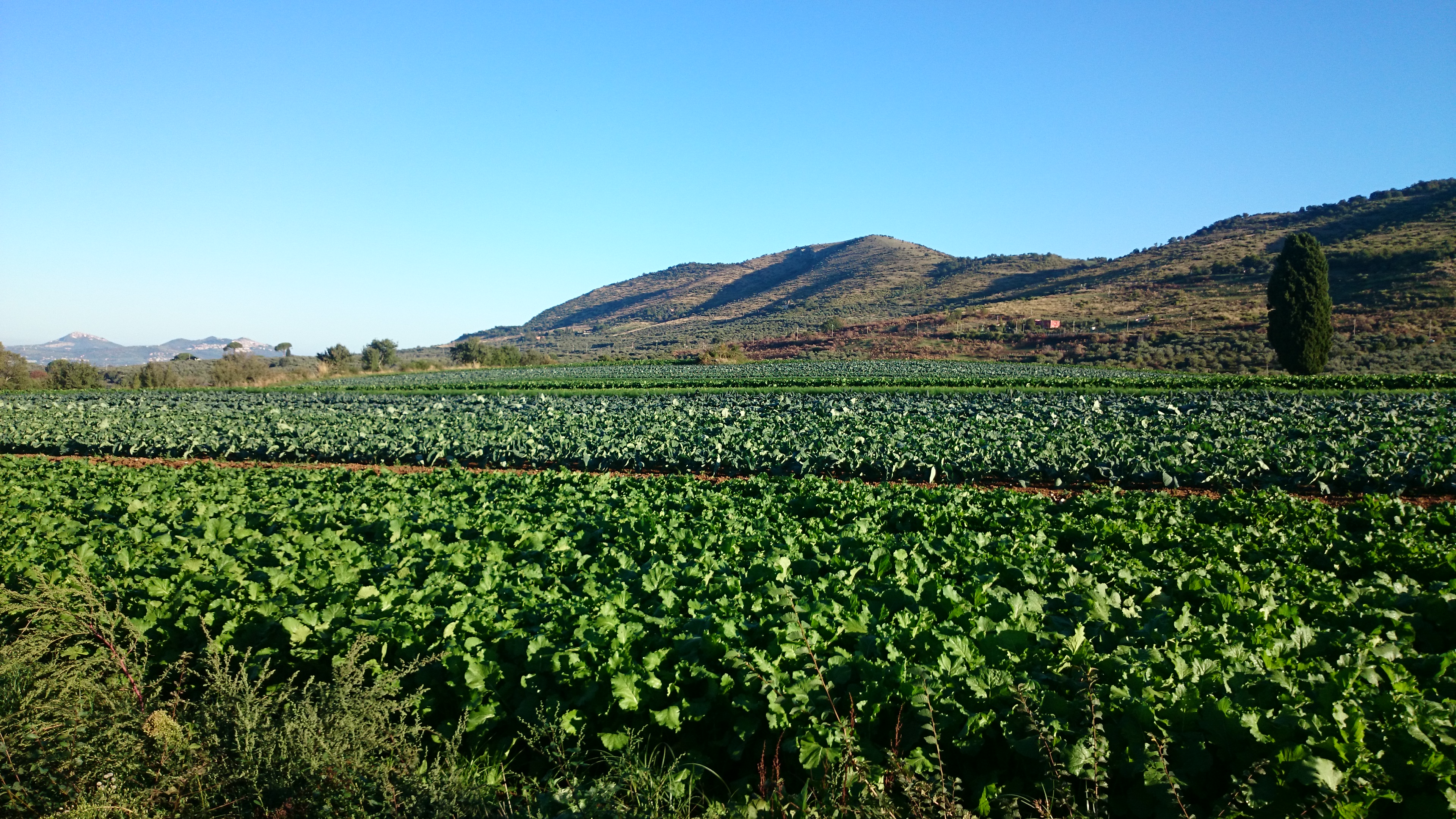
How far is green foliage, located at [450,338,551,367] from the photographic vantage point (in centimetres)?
7725

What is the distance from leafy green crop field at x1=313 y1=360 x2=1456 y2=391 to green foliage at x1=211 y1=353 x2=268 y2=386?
25.0 feet

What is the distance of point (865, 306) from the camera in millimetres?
113500

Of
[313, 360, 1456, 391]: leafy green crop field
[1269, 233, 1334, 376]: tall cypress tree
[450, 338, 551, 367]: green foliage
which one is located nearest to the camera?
[313, 360, 1456, 391]: leafy green crop field

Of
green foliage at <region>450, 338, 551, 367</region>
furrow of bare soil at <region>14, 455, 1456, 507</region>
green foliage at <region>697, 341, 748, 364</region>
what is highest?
green foliage at <region>450, 338, 551, 367</region>

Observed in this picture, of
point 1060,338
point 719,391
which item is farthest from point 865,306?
point 719,391

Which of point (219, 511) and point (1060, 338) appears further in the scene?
point (1060, 338)

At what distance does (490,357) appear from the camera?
77.4 metres

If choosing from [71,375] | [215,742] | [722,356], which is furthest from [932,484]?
[71,375]

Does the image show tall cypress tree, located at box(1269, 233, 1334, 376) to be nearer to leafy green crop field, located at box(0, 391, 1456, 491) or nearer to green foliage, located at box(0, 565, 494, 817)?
leafy green crop field, located at box(0, 391, 1456, 491)

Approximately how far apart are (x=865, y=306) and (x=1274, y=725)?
112912 millimetres

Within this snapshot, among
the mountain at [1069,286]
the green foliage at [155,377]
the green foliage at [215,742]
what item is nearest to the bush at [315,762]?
the green foliage at [215,742]

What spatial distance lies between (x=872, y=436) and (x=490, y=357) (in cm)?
6661

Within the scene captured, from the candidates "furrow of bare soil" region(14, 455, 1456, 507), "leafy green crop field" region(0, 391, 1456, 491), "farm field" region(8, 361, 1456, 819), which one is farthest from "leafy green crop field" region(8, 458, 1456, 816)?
"leafy green crop field" region(0, 391, 1456, 491)

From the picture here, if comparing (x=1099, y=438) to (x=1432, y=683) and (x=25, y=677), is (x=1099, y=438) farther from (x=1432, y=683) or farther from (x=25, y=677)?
(x=25, y=677)
